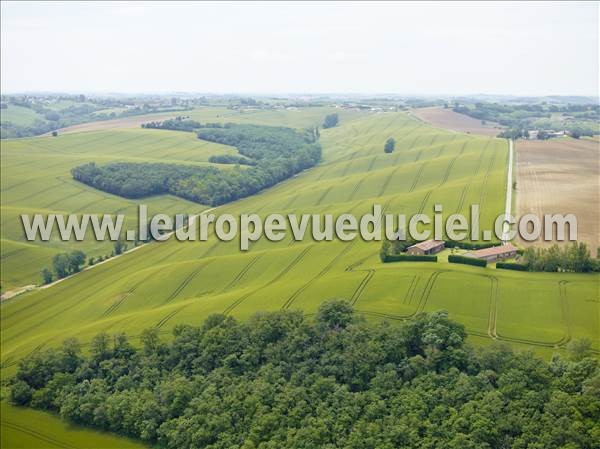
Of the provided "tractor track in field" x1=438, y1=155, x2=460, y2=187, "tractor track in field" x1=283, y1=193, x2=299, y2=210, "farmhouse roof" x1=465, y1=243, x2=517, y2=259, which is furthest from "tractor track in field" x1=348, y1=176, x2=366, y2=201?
"farmhouse roof" x1=465, y1=243, x2=517, y2=259

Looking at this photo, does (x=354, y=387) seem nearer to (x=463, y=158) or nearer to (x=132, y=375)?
(x=132, y=375)

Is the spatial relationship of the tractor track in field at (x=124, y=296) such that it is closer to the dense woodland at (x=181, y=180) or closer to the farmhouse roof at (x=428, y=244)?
the farmhouse roof at (x=428, y=244)

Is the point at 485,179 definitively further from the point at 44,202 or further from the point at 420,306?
the point at 44,202

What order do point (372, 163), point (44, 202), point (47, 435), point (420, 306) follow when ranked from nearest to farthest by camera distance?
point (47, 435), point (420, 306), point (44, 202), point (372, 163)

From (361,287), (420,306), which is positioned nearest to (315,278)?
(361,287)

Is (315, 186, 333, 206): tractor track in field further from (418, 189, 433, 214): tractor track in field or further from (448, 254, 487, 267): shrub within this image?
(448, 254, 487, 267): shrub
